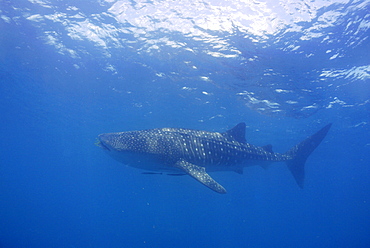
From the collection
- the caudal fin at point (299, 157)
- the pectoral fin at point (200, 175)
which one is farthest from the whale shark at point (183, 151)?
the caudal fin at point (299, 157)

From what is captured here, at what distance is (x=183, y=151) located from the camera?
6875 mm

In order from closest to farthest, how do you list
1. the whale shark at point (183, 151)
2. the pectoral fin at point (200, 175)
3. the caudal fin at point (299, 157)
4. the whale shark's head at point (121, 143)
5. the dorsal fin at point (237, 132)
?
the pectoral fin at point (200, 175)
the whale shark's head at point (121, 143)
the whale shark at point (183, 151)
the dorsal fin at point (237, 132)
the caudal fin at point (299, 157)

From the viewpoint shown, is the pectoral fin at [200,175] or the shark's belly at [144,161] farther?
the shark's belly at [144,161]

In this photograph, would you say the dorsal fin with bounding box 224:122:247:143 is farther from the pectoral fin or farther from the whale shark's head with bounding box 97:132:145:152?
the whale shark's head with bounding box 97:132:145:152

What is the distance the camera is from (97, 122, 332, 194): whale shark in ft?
20.1

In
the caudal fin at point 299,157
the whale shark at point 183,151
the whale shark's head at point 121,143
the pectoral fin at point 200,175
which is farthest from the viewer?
the caudal fin at point 299,157

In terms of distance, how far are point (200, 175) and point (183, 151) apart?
40.5 inches

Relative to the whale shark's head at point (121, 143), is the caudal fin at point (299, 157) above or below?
above

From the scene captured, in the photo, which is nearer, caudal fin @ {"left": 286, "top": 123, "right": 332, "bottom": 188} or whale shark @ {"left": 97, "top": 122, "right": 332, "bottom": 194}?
whale shark @ {"left": 97, "top": 122, "right": 332, "bottom": 194}

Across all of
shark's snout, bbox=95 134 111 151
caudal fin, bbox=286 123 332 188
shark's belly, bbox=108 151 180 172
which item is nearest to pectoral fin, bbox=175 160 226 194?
shark's belly, bbox=108 151 180 172

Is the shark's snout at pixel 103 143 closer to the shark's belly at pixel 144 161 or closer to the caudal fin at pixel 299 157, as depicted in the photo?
the shark's belly at pixel 144 161

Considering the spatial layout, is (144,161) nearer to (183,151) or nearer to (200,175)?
(183,151)

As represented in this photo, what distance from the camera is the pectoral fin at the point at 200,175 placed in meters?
5.76

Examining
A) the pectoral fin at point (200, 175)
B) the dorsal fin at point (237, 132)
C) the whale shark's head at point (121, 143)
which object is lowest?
the whale shark's head at point (121, 143)
